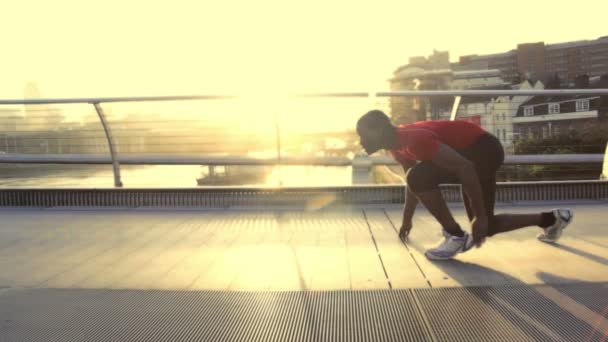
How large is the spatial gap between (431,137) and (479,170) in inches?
13.3

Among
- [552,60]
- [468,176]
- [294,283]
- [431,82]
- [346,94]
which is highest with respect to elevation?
[552,60]

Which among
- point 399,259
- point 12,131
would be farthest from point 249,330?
point 12,131

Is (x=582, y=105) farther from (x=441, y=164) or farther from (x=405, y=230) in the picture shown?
(x=441, y=164)

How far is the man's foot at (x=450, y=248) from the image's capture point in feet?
8.98

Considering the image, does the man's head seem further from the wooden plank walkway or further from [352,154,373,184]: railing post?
[352,154,373,184]: railing post

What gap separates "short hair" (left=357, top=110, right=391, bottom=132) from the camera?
2.69 metres

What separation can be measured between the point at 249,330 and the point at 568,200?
3.59m

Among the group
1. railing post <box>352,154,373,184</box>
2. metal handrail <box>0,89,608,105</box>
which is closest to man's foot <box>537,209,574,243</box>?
metal handrail <box>0,89,608,105</box>

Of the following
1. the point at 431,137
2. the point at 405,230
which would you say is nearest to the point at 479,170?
the point at 431,137

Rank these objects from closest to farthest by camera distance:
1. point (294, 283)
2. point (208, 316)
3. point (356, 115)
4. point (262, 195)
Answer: point (208, 316) → point (294, 283) → point (262, 195) → point (356, 115)

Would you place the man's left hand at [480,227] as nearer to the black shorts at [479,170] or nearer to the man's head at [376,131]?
the black shorts at [479,170]

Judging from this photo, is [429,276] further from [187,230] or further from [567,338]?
[187,230]

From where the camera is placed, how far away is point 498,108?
5.49 meters

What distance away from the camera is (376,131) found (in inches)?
106
